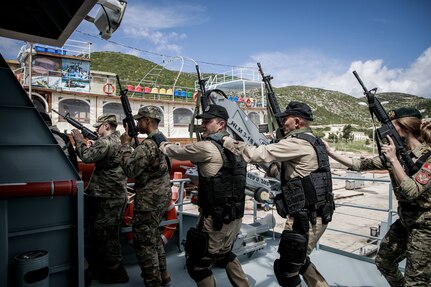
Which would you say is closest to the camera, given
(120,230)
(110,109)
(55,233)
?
(55,233)

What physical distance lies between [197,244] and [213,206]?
1.11 ft

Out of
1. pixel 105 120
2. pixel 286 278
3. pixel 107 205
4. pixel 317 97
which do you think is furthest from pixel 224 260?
pixel 317 97

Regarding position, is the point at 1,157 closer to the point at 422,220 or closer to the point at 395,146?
the point at 395,146

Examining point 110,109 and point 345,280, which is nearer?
point 345,280

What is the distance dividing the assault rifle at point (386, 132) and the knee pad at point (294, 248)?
90 cm

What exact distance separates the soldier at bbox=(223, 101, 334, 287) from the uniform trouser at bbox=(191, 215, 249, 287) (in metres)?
0.37

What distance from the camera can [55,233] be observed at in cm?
223

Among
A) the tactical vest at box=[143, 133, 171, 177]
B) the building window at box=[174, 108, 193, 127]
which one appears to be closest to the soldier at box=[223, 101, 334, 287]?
the tactical vest at box=[143, 133, 171, 177]

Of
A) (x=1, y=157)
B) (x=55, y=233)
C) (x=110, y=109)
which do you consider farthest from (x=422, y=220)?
(x=110, y=109)

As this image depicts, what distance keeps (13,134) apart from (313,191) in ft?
7.80

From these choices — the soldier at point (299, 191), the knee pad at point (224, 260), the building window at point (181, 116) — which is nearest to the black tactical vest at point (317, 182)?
the soldier at point (299, 191)

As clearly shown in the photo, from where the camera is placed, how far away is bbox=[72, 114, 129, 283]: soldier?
10.5ft

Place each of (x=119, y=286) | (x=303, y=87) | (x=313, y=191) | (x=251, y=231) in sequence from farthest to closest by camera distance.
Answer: (x=303, y=87) < (x=251, y=231) < (x=119, y=286) < (x=313, y=191)

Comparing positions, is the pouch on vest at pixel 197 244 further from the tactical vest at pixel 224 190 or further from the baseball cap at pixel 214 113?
the baseball cap at pixel 214 113
